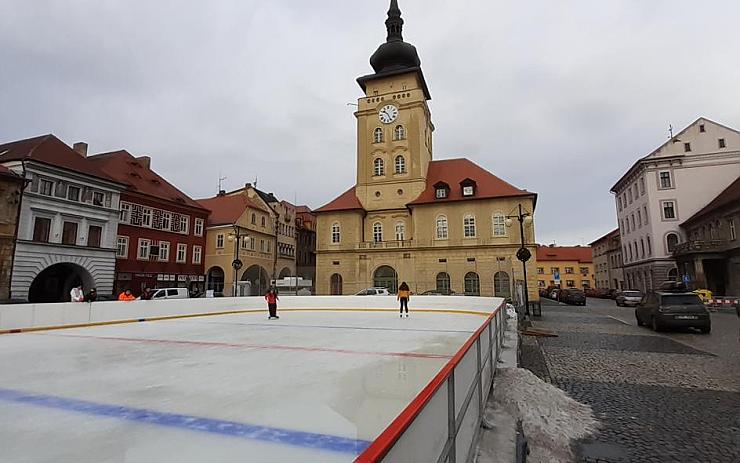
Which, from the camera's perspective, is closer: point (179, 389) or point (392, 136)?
point (179, 389)

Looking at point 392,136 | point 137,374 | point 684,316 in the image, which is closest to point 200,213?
point 392,136

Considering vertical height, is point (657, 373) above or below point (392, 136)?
below

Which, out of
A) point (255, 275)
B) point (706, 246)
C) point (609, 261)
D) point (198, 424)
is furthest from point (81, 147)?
point (609, 261)

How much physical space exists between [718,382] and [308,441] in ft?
26.0

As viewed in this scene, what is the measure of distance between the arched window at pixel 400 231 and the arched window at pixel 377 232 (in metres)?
1.68

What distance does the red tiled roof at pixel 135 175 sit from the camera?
109 ft

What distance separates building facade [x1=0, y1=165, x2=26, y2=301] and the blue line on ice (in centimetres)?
2387

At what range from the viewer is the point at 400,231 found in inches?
1538

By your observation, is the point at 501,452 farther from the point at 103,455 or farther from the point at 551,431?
the point at 103,455

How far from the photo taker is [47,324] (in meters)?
13.5

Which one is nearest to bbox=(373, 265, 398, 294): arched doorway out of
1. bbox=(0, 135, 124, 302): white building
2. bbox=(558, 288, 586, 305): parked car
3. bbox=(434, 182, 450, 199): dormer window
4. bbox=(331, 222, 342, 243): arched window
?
bbox=(331, 222, 342, 243): arched window

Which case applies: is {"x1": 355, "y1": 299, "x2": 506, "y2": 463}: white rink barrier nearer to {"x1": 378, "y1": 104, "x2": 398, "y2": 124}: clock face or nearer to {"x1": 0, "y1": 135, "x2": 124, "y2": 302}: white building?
{"x1": 0, "y1": 135, "x2": 124, "y2": 302}: white building

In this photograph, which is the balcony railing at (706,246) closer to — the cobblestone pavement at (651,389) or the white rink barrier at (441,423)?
the cobblestone pavement at (651,389)

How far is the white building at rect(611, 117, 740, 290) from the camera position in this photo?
4158 cm
